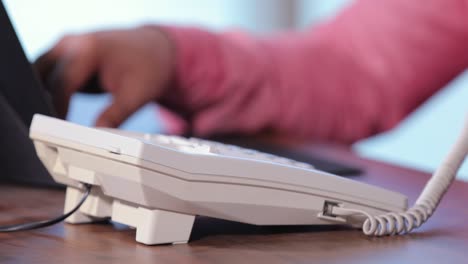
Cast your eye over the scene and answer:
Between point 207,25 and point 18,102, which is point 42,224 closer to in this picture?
point 18,102

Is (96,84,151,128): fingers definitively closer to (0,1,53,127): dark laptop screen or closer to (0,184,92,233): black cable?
(0,1,53,127): dark laptop screen

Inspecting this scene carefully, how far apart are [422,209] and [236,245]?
0.42ft

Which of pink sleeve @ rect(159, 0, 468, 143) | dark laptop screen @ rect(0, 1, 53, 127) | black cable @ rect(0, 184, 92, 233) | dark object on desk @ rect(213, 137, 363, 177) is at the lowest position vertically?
black cable @ rect(0, 184, 92, 233)

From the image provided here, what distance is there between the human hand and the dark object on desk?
0.12 m

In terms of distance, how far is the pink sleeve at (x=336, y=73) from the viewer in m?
0.96

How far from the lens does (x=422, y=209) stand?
465 mm

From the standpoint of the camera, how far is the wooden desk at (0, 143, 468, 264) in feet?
1.27

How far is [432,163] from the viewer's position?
1.95 meters

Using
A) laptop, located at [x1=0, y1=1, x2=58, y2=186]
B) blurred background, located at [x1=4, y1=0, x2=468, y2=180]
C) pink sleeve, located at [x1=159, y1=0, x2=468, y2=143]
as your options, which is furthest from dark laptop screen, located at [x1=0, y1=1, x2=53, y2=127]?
blurred background, located at [x1=4, y1=0, x2=468, y2=180]

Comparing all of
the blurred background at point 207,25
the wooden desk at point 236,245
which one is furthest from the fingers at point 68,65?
the blurred background at point 207,25

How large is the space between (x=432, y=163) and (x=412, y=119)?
6.2 inches

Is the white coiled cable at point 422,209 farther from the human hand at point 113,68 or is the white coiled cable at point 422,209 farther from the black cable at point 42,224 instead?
the human hand at point 113,68

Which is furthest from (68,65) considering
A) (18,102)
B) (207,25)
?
(207,25)

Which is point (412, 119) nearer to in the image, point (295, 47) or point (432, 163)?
point (432, 163)
